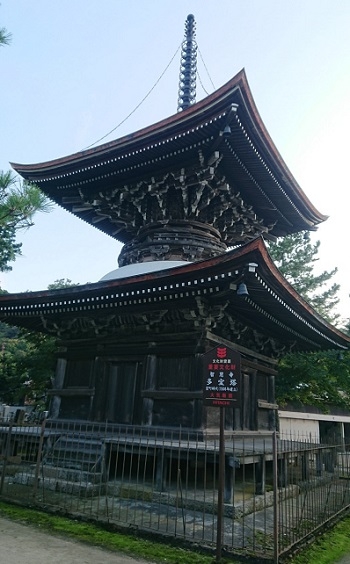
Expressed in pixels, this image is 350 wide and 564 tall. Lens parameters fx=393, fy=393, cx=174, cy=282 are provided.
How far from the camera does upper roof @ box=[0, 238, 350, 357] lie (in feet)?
26.8

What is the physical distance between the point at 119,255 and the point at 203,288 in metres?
5.82

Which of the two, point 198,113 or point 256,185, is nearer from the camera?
point 198,113

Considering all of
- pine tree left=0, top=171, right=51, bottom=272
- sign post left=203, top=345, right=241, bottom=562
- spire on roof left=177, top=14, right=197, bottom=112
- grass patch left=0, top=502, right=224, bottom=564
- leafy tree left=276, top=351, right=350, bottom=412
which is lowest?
grass patch left=0, top=502, right=224, bottom=564

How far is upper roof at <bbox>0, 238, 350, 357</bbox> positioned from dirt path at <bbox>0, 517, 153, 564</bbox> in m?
5.02

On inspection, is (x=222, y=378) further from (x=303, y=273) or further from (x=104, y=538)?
(x=303, y=273)

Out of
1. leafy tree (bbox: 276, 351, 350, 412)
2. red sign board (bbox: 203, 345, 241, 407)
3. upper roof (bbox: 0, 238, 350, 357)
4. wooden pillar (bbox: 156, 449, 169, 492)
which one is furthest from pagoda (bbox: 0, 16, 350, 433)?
leafy tree (bbox: 276, 351, 350, 412)

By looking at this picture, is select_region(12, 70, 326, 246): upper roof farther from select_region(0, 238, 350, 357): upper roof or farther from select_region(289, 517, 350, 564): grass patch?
select_region(289, 517, 350, 564): grass patch

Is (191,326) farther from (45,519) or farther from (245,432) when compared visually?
(45,519)

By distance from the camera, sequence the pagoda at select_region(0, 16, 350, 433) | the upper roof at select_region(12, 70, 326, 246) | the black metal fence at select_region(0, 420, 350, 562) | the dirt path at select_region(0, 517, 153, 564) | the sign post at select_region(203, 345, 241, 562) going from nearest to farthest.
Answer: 1. the dirt path at select_region(0, 517, 153, 564)
2. the sign post at select_region(203, 345, 241, 562)
3. the black metal fence at select_region(0, 420, 350, 562)
4. the pagoda at select_region(0, 16, 350, 433)
5. the upper roof at select_region(12, 70, 326, 246)

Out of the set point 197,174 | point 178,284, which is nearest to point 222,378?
point 178,284

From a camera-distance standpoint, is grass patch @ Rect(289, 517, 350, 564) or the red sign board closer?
grass patch @ Rect(289, 517, 350, 564)

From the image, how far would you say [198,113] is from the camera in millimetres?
9812

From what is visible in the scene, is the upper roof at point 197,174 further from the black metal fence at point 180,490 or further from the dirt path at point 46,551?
the dirt path at point 46,551

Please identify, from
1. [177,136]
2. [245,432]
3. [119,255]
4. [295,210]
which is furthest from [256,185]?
[245,432]
